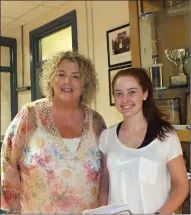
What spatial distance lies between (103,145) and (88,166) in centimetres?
16

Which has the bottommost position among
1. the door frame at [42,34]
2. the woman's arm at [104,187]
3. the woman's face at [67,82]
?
the woman's arm at [104,187]

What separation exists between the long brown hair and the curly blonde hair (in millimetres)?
310

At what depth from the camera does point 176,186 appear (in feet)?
3.28

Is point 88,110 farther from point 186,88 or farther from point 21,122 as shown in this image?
point 186,88

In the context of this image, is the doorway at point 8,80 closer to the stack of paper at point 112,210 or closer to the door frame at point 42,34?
the door frame at point 42,34

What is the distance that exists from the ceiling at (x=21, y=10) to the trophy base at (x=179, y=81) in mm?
1625

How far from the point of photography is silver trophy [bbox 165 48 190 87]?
163cm

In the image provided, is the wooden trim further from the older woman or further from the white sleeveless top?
the white sleeveless top

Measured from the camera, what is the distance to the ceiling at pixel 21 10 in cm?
280

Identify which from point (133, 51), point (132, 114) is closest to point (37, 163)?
point (132, 114)

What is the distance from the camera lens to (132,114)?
109cm

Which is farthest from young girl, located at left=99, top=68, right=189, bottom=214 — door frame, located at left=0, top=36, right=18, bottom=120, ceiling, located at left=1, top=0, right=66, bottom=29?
door frame, located at left=0, top=36, right=18, bottom=120


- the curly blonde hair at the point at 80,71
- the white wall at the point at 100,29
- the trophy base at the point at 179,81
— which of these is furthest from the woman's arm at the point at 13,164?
the white wall at the point at 100,29

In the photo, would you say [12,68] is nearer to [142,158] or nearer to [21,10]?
[21,10]
